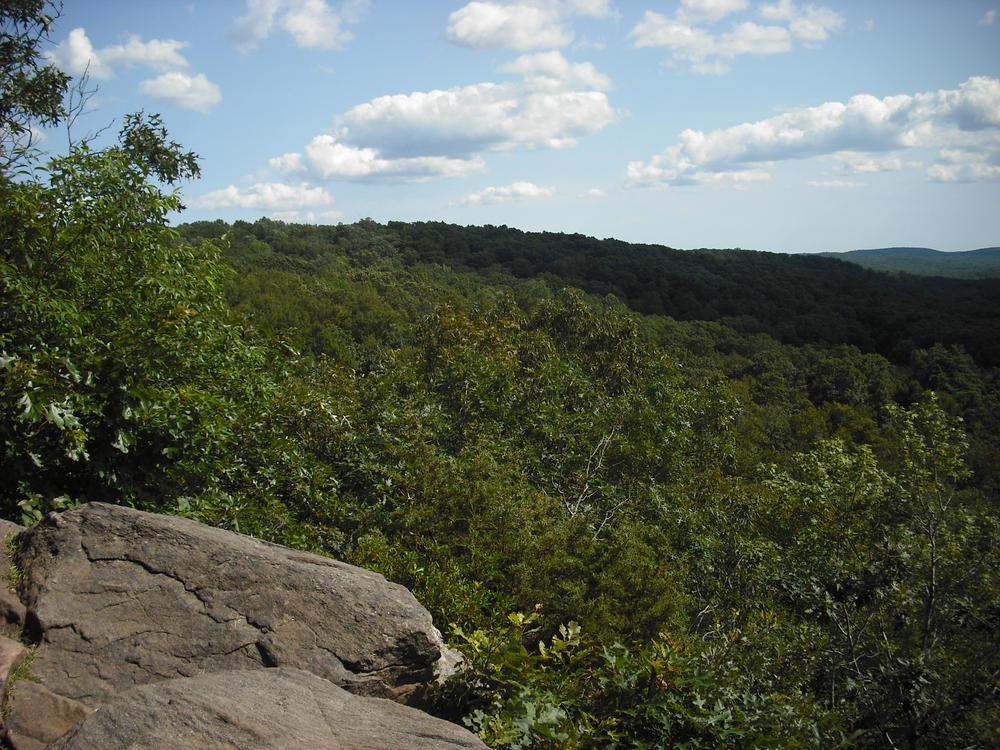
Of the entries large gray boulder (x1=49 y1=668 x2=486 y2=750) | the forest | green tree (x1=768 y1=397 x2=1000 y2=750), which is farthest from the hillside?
large gray boulder (x1=49 y1=668 x2=486 y2=750)

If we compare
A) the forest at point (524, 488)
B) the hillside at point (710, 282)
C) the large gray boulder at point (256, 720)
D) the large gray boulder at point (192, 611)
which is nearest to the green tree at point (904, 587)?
the forest at point (524, 488)

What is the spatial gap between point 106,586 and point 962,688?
37.3 ft

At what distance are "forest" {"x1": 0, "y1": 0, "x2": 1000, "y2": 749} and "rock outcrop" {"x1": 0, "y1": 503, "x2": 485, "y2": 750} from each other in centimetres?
72

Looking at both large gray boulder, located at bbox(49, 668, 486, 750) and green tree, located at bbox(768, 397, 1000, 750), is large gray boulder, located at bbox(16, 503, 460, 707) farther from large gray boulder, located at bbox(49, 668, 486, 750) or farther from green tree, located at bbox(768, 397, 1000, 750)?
green tree, located at bbox(768, 397, 1000, 750)

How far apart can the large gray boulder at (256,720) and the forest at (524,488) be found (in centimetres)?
68

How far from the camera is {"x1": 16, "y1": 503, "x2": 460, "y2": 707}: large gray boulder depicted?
482 centimetres

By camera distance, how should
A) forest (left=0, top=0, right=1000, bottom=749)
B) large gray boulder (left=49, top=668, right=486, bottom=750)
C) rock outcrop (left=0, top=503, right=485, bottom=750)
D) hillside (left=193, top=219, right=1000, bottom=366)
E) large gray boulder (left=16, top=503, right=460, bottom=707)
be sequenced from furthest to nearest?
hillside (left=193, top=219, right=1000, bottom=366) → forest (left=0, top=0, right=1000, bottom=749) → large gray boulder (left=16, top=503, right=460, bottom=707) → rock outcrop (left=0, top=503, right=485, bottom=750) → large gray boulder (left=49, top=668, right=486, bottom=750)

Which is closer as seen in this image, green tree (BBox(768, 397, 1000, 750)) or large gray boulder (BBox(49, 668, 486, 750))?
large gray boulder (BBox(49, 668, 486, 750))

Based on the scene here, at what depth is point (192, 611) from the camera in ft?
17.0

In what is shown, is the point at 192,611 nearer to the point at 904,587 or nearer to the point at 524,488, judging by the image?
the point at 524,488

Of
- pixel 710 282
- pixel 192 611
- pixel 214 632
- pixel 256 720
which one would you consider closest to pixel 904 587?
pixel 214 632

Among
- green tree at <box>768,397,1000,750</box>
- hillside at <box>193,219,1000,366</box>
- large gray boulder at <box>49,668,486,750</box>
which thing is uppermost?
hillside at <box>193,219,1000,366</box>

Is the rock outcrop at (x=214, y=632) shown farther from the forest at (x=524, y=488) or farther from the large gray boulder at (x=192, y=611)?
the forest at (x=524, y=488)

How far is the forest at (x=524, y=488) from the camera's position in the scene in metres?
5.76
